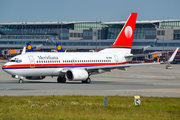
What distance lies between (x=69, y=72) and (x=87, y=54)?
547 centimetres

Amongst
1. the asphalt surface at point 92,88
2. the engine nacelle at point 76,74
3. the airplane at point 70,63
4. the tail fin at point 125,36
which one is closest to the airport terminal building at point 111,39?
the tail fin at point 125,36

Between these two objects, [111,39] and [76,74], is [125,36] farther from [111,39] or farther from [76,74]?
[111,39]

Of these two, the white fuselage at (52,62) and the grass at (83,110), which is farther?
the white fuselage at (52,62)

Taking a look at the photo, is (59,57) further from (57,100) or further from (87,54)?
(57,100)

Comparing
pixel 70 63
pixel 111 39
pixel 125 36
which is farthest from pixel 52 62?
pixel 111 39

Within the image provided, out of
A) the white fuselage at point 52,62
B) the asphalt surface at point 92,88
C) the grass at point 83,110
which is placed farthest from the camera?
the white fuselage at point 52,62

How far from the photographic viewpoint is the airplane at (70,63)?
4191 cm

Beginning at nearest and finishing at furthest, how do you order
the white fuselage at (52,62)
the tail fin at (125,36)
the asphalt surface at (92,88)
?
the asphalt surface at (92,88), the white fuselage at (52,62), the tail fin at (125,36)

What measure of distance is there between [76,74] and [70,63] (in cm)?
301

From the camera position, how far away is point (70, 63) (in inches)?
1793

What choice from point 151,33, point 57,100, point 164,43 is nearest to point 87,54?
point 57,100

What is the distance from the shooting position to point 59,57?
147 ft

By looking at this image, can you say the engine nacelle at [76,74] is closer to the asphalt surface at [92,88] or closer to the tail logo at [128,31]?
the asphalt surface at [92,88]

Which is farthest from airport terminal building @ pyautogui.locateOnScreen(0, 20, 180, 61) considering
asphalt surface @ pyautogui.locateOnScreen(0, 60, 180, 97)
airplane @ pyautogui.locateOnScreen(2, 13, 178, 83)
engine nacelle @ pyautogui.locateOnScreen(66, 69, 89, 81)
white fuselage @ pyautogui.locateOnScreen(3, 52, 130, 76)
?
engine nacelle @ pyautogui.locateOnScreen(66, 69, 89, 81)
